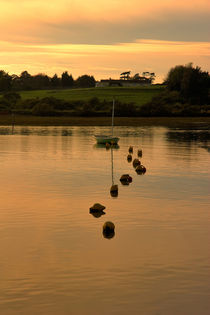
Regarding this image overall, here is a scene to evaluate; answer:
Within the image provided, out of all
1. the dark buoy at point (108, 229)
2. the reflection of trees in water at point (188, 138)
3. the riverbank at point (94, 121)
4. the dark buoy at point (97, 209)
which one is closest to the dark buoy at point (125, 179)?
the dark buoy at point (97, 209)

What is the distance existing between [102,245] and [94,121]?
133 m

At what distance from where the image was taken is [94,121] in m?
157

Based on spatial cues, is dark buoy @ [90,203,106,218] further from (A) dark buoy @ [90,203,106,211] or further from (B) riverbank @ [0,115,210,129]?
(B) riverbank @ [0,115,210,129]

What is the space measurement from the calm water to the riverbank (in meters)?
105

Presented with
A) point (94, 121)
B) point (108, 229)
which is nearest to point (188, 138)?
point (94, 121)

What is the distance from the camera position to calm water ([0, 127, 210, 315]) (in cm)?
1794

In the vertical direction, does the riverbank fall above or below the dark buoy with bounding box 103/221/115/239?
below

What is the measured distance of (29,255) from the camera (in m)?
22.5

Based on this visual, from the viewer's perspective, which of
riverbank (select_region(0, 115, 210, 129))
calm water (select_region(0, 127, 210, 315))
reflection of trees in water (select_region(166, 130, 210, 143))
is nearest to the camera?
calm water (select_region(0, 127, 210, 315))

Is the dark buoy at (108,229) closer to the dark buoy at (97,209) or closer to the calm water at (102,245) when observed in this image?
the calm water at (102,245)

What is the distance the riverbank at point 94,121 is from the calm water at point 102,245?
4143 inches

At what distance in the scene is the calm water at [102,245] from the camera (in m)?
17.9

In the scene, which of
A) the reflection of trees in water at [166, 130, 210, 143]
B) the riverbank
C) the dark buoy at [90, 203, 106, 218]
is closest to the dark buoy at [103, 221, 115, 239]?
the dark buoy at [90, 203, 106, 218]

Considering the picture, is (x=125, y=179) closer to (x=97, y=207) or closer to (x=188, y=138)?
(x=97, y=207)
